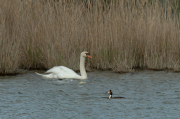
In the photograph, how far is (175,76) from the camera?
11.6 m

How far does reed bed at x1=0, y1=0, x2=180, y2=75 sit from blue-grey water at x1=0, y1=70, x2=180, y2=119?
1141mm

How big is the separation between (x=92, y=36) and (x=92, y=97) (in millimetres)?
5064

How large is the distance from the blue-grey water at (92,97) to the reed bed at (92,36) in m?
1.14

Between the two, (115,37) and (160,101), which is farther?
(115,37)

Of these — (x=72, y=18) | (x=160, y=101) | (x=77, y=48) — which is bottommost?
(x=160, y=101)

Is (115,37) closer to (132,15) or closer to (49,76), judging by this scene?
(132,15)

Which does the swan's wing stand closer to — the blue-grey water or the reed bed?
the blue-grey water

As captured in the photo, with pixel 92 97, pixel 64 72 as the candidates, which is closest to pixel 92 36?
pixel 64 72

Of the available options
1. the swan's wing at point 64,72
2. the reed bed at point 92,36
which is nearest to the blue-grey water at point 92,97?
the swan's wing at point 64,72

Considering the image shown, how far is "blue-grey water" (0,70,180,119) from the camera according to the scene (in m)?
6.80

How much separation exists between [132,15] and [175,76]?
9.56 ft

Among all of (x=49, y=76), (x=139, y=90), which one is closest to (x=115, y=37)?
(x=49, y=76)

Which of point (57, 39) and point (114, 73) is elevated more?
point (57, 39)

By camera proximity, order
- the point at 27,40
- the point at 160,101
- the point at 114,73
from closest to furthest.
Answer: the point at 160,101
the point at 114,73
the point at 27,40
